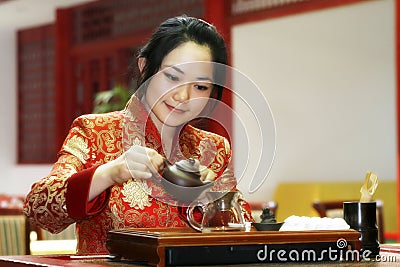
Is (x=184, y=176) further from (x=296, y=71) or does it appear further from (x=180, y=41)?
(x=296, y=71)

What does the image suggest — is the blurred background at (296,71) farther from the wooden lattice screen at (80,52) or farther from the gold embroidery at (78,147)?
the gold embroidery at (78,147)

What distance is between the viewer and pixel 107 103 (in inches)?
408

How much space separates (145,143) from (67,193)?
0.33 meters

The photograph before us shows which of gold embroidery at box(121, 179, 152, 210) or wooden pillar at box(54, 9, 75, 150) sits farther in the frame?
wooden pillar at box(54, 9, 75, 150)

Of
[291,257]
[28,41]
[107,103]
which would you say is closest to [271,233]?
[291,257]

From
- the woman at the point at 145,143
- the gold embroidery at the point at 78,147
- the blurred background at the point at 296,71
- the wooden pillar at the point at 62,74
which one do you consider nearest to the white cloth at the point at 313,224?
the woman at the point at 145,143

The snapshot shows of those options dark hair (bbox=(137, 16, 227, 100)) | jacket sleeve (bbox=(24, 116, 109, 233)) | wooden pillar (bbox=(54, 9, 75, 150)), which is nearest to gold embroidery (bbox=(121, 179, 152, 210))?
jacket sleeve (bbox=(24, 116, 109, 233))

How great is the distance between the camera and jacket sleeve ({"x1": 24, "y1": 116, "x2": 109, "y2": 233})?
2.01m

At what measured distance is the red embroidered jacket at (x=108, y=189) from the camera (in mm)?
2043

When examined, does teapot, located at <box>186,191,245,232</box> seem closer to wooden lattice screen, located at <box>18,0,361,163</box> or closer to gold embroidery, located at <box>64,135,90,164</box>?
gold embroidery, located at <box>64,135,90,164</box>

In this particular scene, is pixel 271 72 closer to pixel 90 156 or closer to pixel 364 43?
pixel 364 43

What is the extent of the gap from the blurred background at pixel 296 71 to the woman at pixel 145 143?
5330mm

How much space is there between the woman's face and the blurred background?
213 inches

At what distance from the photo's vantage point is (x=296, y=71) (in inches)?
369
